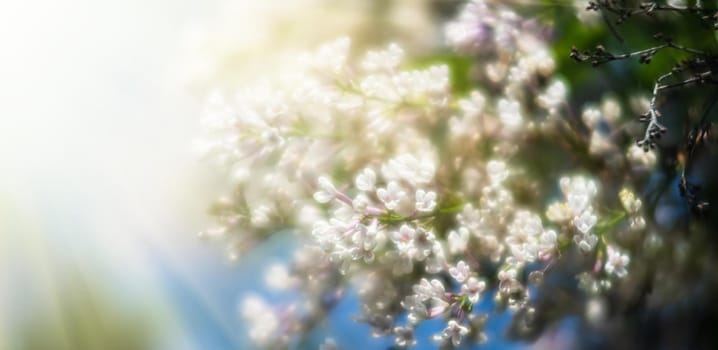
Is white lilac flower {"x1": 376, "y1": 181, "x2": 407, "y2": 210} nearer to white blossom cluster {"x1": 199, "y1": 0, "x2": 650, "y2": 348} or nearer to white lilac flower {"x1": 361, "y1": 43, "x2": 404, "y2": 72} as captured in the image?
white blossom cluster {"x1": 199, "y1": 0, "x2": 650, "y2": 348}

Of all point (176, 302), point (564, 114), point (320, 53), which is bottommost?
point (176, 302)

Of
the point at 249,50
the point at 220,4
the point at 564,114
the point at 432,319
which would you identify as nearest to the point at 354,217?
the point at 432,319

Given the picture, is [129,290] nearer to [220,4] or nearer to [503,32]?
[220,4]

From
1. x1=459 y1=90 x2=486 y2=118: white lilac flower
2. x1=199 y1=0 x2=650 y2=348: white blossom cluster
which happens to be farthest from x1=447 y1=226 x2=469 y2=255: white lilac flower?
x1=459 y1=90 x2=486 y2=118: white lilac flower

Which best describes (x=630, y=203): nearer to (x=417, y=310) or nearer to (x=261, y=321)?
(x=417, y=310)

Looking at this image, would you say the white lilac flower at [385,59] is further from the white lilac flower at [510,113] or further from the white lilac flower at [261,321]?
the white lilac flower at [261,321]

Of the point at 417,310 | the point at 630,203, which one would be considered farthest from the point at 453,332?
the point at 630,203
